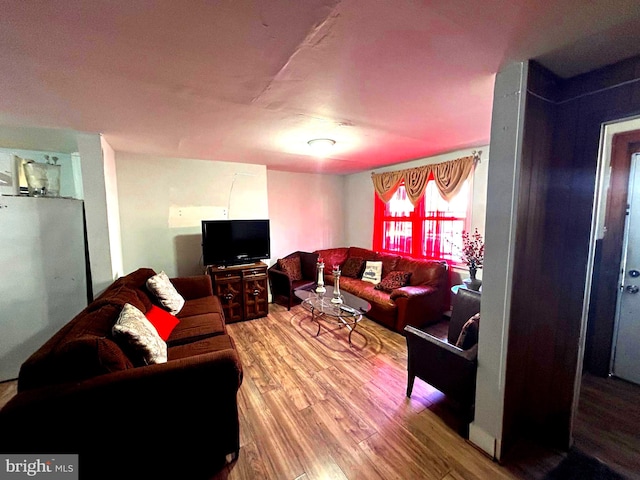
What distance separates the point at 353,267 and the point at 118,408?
3557mm

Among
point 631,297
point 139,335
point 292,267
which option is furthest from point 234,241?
point 631,297

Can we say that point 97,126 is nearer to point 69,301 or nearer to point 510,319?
point 69,301

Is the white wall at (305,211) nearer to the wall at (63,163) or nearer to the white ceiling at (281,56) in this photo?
the white ceiling at (281,56)

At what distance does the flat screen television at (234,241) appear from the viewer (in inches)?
134

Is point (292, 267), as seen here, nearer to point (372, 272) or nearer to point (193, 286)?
point (372, 272)

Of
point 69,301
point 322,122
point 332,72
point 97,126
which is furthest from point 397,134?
point 69,301

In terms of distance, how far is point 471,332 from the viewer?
177cm

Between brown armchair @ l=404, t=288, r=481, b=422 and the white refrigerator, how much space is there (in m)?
3.19

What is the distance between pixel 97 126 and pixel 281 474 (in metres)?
2.96

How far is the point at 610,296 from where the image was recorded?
2.19m

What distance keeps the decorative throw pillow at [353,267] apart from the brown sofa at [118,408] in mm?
3052

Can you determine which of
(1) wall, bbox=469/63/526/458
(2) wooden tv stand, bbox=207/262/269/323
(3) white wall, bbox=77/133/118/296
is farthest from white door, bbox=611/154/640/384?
(3) white wall, bbox=77/133/118/296

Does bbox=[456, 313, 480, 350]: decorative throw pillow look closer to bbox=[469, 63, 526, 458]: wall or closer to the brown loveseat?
bbox=[469, 63, 526, 458]: wall

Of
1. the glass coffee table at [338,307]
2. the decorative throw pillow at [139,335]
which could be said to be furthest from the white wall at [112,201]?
the glass coffee table at [338,307]
